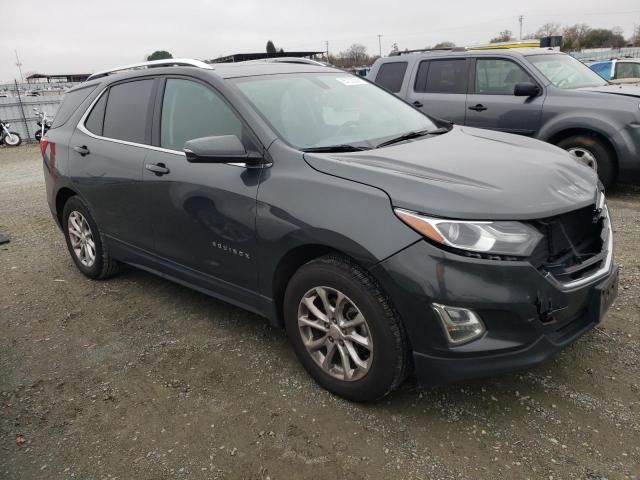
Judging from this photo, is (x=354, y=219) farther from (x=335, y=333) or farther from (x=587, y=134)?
(x=587, y=134)

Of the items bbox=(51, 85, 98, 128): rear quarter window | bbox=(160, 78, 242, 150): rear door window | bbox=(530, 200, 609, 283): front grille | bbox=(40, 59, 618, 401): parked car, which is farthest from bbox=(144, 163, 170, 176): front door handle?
bbox=(530, 200, 609, 283): front grille

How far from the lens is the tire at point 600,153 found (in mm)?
6086

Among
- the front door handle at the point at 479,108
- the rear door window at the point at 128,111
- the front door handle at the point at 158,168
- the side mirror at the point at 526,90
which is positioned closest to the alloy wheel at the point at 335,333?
the front door handle at the point at 158,168

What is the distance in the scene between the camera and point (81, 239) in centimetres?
458

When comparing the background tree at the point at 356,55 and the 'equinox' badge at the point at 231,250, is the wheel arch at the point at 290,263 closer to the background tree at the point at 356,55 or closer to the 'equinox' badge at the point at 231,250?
the 'equinox' badge at the point at 231,250

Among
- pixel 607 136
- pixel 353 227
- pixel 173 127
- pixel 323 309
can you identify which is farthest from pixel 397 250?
pixel 607 136

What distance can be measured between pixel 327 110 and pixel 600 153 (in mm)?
4306

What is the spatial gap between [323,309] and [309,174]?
694 millimetres

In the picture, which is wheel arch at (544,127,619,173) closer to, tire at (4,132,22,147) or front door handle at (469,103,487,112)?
front door handle at (469,103,487,112)

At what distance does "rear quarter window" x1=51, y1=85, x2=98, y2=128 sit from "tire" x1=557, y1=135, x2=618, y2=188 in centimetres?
531

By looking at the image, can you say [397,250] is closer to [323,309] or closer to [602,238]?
[323,309]

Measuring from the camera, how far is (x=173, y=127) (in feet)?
11.3

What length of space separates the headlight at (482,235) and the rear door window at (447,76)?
17.7ft

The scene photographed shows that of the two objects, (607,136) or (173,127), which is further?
(607,136)
